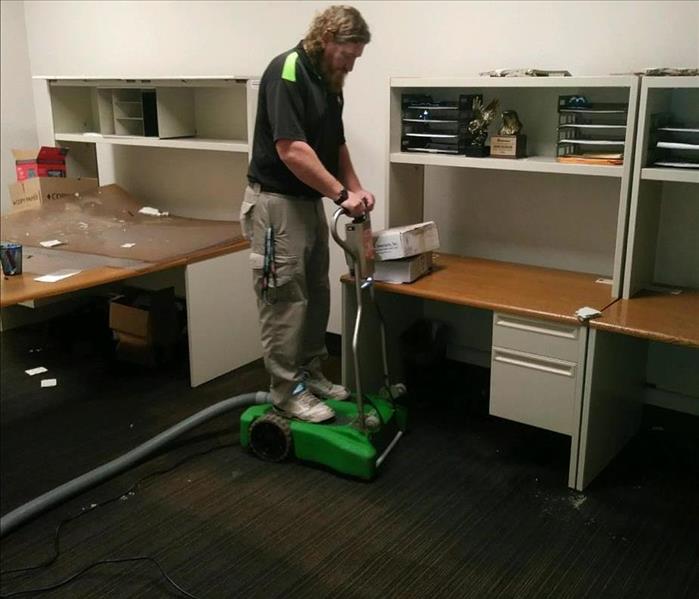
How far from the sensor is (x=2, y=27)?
4672 mm

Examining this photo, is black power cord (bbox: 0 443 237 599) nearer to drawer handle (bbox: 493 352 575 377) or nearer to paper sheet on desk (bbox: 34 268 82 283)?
paper sheet on desk (bbox: 34 268 82 283)

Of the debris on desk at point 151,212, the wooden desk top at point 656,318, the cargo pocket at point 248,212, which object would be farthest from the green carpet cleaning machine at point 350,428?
the debris on desk at point 151,212

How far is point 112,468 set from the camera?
8.75ft

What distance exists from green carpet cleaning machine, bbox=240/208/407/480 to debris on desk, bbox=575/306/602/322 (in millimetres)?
727

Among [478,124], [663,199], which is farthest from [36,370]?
[663,199]

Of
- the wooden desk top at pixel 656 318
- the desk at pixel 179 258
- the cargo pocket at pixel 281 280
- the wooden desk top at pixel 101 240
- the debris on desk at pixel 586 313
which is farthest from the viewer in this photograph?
the desk at pixel 179 258

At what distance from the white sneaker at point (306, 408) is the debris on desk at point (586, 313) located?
983 mm

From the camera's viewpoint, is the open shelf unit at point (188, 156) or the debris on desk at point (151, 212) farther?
the debris on desk at point (151, 212)

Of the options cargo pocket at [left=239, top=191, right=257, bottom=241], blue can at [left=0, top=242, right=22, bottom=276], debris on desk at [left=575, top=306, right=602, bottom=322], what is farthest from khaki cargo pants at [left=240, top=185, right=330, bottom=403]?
debris on desk at [left=575, top=306, right=602, bottom=322]

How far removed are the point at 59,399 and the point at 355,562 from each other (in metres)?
1.87

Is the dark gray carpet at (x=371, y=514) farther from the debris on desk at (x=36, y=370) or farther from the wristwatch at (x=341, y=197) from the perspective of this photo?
the wristwatch at (x=341, y=197)

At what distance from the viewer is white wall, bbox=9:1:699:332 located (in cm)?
285

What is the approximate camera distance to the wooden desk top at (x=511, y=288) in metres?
2.60

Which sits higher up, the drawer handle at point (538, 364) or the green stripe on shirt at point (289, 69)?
the green stripe on shirt at point (289, 69)
